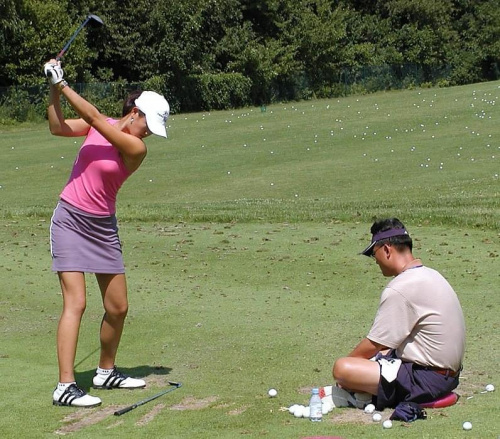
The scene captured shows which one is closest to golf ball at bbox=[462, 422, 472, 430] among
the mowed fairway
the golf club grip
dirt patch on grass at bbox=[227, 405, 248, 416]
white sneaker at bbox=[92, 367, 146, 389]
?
the mowed fairway

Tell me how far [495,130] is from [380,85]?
115 ft

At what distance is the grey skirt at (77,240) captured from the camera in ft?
21.7

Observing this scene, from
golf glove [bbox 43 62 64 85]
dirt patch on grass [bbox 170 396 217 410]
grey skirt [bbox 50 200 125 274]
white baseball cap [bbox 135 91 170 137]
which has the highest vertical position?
golf glove [bbox 43 62 64 85]

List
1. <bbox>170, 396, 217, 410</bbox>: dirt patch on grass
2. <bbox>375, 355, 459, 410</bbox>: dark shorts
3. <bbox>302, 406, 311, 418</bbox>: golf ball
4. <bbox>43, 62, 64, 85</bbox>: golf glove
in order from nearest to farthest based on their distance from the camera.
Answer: <bbox>302, 406, 311, 418</bbox>: golf ball < <bbox>375, 355, 459, 410</bbox>: dark shorts < <bbox>170, 396, 217, 410</bbox>: dirt patch on grass < <bbox>43, 62, 64, 85</bbox>: golf glove

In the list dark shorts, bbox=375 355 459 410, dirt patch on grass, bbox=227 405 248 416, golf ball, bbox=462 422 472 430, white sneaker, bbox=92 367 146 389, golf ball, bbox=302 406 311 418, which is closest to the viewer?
golf ball, bbox=462 422 472 430

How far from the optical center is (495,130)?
27.5m

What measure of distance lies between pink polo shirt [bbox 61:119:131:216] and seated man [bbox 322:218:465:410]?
180 cm

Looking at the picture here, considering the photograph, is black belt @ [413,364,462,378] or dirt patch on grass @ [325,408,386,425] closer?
dirt patch on grass @ [325,408,386,425]

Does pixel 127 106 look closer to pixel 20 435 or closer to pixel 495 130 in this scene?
pixel 20 435

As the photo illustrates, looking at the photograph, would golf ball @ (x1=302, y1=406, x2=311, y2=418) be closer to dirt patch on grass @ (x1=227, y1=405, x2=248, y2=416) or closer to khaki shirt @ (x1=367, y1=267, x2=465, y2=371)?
dirt patch on grass @ (x1=227, y1=405, x2=248, y2=416)

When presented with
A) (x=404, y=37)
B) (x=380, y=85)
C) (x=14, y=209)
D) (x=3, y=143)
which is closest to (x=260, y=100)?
(x=380, y=85)

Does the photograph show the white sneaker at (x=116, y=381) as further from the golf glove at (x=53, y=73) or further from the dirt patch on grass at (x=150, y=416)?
the golf glove at (x=53, y=73)

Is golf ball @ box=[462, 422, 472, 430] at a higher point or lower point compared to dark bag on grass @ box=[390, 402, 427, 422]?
higher

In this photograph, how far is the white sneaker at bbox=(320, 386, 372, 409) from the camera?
6.16 metres
